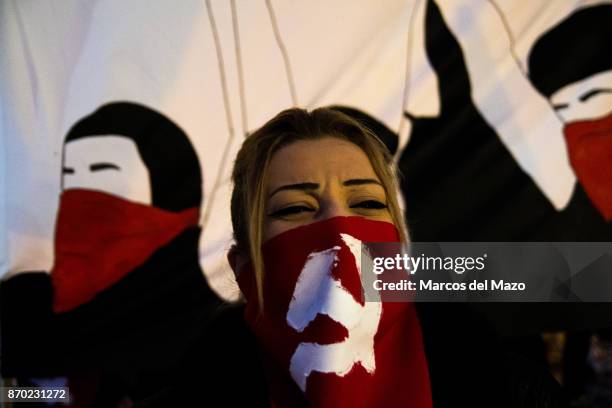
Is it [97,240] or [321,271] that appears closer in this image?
[321,271]

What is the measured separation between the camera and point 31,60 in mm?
1166

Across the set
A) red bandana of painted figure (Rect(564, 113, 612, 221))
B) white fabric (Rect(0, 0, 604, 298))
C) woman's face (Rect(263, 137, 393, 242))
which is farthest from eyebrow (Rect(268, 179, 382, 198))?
red bandana of painted figure (Rect(564, 113, 612, 221))

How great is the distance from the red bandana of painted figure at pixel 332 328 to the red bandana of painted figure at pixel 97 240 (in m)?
0.53

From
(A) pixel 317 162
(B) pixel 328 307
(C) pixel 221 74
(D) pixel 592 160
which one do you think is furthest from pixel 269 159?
(D) pixel 592 160

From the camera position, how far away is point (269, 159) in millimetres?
759

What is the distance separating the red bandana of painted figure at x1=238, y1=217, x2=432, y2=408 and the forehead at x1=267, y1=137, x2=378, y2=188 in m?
0.06

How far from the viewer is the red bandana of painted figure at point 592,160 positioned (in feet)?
4.14

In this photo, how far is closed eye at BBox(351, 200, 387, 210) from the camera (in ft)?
2.44

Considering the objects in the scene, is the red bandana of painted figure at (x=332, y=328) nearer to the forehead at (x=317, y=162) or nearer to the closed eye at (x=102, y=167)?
the forehead at (x=317, y=162)

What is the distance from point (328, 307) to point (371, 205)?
0.49 feet

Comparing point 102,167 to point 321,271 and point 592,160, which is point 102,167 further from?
point 592,160

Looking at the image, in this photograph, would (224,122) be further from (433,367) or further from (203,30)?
(433,367)

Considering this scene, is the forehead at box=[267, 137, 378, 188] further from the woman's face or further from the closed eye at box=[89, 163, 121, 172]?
the closed eye at box=[89, 163, 121, 172]

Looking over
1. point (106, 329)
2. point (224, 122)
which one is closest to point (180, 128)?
point (224, 122)
